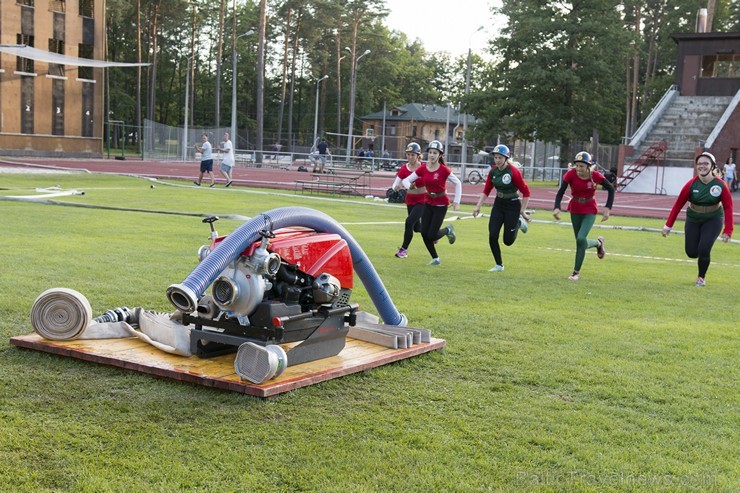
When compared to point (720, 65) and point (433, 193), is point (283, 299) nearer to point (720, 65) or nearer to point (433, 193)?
point (433, 193)

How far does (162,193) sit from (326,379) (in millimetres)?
22194

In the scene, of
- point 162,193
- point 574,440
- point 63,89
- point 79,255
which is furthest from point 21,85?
point 574,440

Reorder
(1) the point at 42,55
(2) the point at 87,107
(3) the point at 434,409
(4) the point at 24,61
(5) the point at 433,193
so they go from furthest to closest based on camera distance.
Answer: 1. (2) the point at 87,107
2. (4) the point at 24,61
3. (1) the point at 42,55
4. (5) the point at 433,193
5. (3) the point at 434,409

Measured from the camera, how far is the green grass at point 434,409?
4402mm

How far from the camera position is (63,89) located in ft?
167

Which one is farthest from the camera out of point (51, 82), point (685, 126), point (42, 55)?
point (685, 126)

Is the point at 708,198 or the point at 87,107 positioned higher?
the point at 87,107

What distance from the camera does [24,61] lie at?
159 ft

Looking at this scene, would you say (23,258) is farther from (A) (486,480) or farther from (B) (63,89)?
(B) (63,89)

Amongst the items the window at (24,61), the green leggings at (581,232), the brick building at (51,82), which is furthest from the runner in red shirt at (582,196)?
the window at (24,61)

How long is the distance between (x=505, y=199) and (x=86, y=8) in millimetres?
45885

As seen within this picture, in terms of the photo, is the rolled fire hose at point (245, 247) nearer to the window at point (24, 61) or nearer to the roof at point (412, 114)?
the window at point (24, 61)

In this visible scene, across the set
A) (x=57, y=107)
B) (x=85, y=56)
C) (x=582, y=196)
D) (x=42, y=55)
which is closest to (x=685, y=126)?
(x=42, y=55)

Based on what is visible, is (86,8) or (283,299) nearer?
(283,299)
